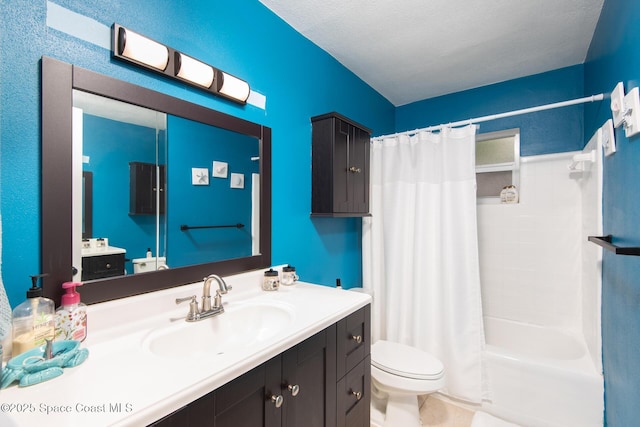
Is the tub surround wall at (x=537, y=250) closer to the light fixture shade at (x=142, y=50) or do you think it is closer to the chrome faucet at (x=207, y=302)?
the chrome faucet at (x=207, y=302)

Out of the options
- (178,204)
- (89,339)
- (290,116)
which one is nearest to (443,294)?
(290,116)

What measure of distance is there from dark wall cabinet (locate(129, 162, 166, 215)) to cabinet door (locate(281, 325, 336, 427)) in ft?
2.51

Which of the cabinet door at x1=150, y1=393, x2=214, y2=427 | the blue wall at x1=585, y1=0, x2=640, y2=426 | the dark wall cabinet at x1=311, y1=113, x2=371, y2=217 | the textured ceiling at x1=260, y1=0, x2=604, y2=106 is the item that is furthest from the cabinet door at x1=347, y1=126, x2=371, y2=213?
the cabinet door at x1=150, y1=393, x2=214, y2=427

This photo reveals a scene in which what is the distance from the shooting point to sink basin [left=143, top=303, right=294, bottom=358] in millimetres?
939

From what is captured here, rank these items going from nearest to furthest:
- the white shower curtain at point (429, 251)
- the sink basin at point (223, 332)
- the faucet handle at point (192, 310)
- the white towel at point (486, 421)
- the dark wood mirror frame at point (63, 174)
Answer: the dark wood mirror frame at point (63, 174) → the sink basin at point (223, 332) → the faucet handle at point (192, 310) → the white towel at point (486, 421) → the white shower curtain at point (429, 251)

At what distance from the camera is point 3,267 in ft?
2.56

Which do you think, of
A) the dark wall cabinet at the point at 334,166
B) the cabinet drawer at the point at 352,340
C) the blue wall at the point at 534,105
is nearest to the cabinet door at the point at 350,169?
the dark wall cabinet at the point at 334,166

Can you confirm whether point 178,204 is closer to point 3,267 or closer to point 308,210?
point 3,267

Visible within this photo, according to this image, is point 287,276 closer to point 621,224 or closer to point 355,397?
point 355,397

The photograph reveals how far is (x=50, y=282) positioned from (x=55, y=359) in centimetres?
27

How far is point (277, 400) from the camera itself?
88cm

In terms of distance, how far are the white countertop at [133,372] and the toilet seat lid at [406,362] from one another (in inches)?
29.7

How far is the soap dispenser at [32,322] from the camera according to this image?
70 cm

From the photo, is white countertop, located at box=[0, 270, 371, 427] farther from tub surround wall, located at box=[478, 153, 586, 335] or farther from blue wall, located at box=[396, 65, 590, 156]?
blue wall, located at box=[396, 65, 590, 156]
